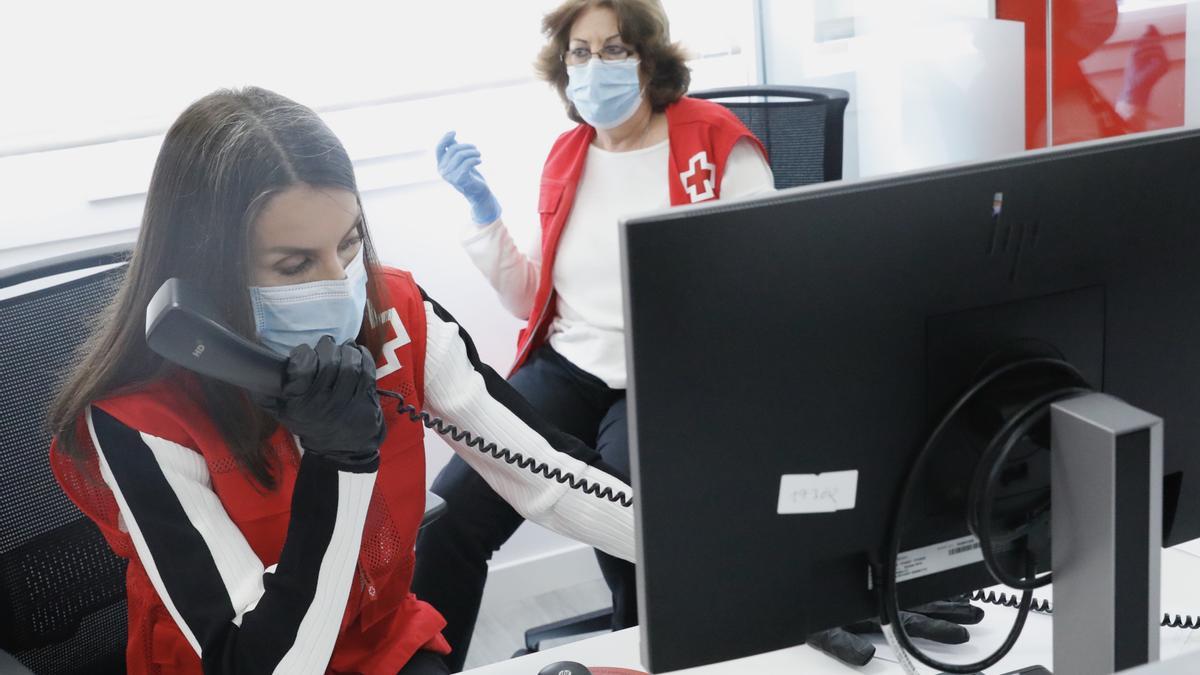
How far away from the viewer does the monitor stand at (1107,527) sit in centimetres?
77

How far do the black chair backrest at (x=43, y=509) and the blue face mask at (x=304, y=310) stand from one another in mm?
241

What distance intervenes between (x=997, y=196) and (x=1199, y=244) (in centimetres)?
19

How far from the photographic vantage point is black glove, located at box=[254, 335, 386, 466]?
1.06m

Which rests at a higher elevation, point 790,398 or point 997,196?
point 997,196

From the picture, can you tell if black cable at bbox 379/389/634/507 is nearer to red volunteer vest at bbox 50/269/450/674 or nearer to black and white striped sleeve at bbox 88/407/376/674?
red volunteer vest at bbox 50/269/450/674

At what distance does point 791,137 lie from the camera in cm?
235

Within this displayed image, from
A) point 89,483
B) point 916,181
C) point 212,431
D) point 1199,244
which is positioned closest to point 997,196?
point 916,181

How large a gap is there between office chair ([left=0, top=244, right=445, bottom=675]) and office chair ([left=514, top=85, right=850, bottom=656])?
115 centimetres

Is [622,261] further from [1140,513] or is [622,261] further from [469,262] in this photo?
[469,262]

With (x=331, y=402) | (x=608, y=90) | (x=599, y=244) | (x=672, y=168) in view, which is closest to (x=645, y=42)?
(x=608, y=90)

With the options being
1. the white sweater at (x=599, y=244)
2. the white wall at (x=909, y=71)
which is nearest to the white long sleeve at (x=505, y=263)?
the white sweater at (x=599, y=244)

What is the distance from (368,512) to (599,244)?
111cm

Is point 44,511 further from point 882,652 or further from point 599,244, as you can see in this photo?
point 599,244

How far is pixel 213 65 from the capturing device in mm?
2318
